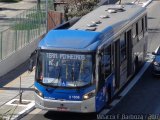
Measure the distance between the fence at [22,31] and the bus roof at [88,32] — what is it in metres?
5.25

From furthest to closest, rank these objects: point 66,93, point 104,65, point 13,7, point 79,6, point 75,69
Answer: point 13,7 < point 79,6 < point 104,65 < point 75,69 < point 66,93

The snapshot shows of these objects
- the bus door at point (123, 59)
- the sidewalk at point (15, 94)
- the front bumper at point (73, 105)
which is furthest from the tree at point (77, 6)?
the front bumper at point (73, 105)

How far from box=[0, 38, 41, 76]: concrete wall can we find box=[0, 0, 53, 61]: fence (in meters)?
0.19

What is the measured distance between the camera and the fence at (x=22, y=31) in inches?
1088

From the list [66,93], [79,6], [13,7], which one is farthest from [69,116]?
[13,7]

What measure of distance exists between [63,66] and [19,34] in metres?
9.94

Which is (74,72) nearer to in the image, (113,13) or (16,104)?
(16,104)

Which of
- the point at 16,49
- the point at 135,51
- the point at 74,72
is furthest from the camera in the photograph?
the point at 16,49

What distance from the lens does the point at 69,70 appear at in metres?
19.7

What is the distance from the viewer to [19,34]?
29.2m

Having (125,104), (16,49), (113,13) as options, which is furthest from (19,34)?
(125,104)

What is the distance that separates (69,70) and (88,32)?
1.80 m

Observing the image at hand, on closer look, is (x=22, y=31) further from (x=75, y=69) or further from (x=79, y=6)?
(x=75, y=69)

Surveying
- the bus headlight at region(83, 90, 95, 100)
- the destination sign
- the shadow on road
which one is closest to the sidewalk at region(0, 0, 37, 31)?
the shadow on road
